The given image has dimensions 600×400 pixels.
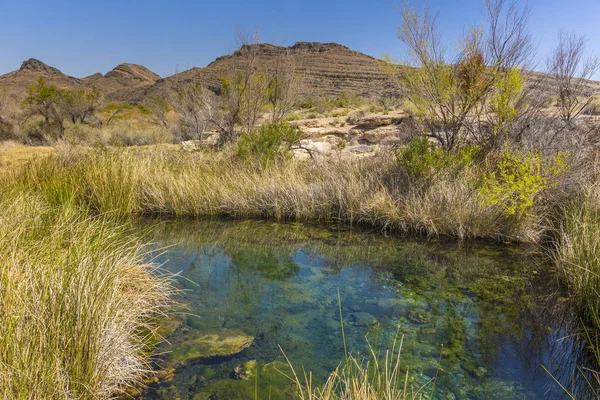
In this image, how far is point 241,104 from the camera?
1263cm

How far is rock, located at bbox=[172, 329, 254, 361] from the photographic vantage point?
297 centimetres

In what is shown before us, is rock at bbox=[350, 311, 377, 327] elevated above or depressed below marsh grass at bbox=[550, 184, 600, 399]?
below

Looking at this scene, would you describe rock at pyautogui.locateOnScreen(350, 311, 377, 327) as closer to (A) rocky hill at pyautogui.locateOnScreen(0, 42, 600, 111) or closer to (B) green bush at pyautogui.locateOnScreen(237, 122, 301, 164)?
(B) green bush at pyautogui.locateOnScreen(237, 122, 301, 164)

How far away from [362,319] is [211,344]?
141 centimetres

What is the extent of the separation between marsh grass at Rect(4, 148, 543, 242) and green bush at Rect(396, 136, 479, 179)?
0.53 feet

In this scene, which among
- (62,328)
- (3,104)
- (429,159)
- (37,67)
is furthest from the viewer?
(37,67)

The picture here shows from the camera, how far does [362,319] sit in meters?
3.55

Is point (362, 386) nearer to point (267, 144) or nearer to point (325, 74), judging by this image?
point (267, 144)

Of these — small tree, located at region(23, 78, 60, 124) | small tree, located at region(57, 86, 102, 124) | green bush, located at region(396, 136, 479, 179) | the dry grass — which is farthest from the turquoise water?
small tree, located at region(57, 86, 102, 124)

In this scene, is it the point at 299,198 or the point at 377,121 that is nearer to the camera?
the point at 299,198

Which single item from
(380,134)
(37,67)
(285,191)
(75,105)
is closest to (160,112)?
(75,105)

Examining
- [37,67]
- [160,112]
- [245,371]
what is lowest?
[245,371]

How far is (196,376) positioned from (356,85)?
4290cm

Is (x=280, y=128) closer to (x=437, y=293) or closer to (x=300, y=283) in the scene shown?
(x=300, y=283)
